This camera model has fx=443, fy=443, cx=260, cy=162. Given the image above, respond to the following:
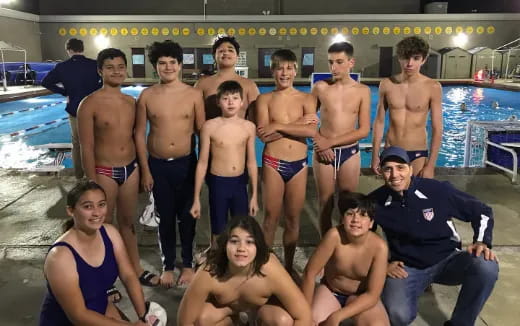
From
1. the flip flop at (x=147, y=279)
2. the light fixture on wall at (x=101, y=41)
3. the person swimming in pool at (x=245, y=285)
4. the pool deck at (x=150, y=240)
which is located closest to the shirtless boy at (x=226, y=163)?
the flip flop at (x=147, y=279)

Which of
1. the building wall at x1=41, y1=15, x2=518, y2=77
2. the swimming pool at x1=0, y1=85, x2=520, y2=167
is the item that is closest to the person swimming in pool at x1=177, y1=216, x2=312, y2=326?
the swimming pool at x1=0, y1=85, x2=520, y2=167

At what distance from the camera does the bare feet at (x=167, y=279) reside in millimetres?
3479

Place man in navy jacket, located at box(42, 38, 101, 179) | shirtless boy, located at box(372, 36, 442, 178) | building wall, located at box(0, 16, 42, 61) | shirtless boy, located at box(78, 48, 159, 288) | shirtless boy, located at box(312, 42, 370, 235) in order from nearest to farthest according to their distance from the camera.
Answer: shirtless boy, located at box(78, 48, 159, 288) → shirtless boy, located at box(312, 42, 370, 235) → shirtless boy, located at box(372, 36, 442, 178) → man in navy jacket, located at box(42, 38, 101, 179) → building wall, located at box(0, 16, 42, 61)

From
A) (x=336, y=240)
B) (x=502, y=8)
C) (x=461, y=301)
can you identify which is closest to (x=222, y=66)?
(x=336, y=240)

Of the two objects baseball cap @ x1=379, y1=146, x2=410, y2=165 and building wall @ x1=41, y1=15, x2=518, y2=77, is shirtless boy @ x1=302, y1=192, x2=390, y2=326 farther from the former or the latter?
building wall @ x1=41, y1=15, x2=518, y2=77

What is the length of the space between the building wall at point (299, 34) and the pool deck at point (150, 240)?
21.4 metres

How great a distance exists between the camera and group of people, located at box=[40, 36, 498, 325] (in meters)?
2.36

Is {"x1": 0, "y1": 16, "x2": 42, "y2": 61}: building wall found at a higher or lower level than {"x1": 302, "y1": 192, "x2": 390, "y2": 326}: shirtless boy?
higher

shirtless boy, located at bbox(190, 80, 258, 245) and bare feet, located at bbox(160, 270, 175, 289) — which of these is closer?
shirtless boy, located at bbox(190, 80, 258, 245)

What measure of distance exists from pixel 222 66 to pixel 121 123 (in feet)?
3.07

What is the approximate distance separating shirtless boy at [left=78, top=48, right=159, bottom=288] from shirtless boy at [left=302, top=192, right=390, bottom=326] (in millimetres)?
1427

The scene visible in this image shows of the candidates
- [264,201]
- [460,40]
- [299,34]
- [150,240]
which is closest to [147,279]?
[150,240]

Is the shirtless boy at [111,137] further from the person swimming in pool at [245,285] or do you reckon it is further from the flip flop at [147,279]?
the person swimming in pool at [245,285]

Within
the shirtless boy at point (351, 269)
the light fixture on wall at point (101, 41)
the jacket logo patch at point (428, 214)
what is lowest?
the shirtless boy at point (351, 269)
